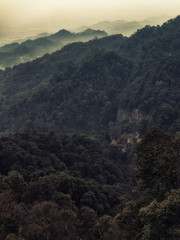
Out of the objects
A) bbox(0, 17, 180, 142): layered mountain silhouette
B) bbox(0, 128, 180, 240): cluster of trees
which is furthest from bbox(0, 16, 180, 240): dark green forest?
bbox(0, 17, 180, 142): layered mountain silhouette

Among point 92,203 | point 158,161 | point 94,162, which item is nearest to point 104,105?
point 94,162

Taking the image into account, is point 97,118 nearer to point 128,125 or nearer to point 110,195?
point 128,125

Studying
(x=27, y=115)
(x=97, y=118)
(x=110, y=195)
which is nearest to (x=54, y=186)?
(x=110, y=195)

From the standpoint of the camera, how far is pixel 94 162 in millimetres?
95750

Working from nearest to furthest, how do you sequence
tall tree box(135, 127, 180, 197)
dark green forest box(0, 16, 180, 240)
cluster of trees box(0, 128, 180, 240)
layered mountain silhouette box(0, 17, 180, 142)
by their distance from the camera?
1. cluster of trees box(0, 128, 180, 240)
2. dark green forest box(0, 16, 180, 240)
3. tall tree box(135, 127, 180, 197)
4. layered mountain silhouette box(0, 17, 180, 142)

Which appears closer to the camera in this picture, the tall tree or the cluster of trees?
the cluster of trees

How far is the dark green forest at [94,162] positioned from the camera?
39.2 metres

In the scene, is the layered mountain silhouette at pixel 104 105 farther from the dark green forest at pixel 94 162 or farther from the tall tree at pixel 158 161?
the tall tree at pixel 158 161

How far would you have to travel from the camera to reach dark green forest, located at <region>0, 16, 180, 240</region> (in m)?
39.2

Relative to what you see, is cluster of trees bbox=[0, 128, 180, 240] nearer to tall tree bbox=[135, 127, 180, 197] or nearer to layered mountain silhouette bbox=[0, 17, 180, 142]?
tall tree bbox=[135, 127, 180, 197]

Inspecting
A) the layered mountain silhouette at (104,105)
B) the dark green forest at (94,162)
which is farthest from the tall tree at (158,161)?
the layered mountain silhouette at (104,105)

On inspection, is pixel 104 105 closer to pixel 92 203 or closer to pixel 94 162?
pixel 94 162

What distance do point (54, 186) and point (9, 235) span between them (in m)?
20.2

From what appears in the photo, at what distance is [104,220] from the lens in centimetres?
4356
